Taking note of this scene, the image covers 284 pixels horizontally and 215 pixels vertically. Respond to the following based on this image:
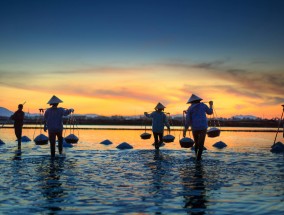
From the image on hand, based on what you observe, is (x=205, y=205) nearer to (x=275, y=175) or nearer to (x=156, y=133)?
(x=275, y=175)

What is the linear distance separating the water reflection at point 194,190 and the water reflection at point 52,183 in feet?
7.09

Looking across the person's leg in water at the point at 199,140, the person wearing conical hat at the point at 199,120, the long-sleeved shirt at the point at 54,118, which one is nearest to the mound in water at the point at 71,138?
the long-sleeved shirt at the point at 54,118

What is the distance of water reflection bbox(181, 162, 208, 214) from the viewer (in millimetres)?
6707

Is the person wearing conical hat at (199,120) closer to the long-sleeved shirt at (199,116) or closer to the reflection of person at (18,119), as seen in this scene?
the long-sleeved shirt at (199,116)

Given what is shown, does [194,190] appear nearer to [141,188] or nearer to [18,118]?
[141,188]

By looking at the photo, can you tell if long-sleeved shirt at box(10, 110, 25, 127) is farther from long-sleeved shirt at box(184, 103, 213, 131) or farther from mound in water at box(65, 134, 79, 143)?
long-sleeved shirt at box(184, 103, 213, 131)

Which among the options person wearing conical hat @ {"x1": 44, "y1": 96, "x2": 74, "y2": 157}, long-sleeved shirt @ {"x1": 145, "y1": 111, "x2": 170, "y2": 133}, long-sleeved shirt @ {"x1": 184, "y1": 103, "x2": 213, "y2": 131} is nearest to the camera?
long-sleeved shirt @ {"x1": 184, "y1": 103, "x2": 213, "y2": 131}

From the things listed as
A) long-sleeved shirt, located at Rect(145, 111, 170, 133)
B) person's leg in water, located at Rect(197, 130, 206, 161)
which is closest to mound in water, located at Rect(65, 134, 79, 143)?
long-sleeved shirt, located at Rect(145, 111, 170, 133)

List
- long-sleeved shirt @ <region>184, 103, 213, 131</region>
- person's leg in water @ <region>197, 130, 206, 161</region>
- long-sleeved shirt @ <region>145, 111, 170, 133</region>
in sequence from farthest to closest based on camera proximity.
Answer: long-sleeved shirt @ <region>145, 111, 170, 133</region>, long-sleeved shirt @ <region>184, 103, 213, 131</region>, person's leg in water @ <region>197, 130, 206, 161</region>

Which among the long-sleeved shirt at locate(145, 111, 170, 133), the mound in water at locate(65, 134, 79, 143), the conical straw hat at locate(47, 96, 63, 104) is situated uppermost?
the conical straw hat at locate(47, 96, 63, 104)

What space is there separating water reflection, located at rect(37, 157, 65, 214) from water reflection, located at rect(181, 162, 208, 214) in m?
2.16

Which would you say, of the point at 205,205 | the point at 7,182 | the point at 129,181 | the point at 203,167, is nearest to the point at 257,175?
the point at 203,167

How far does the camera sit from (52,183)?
904 centimetres

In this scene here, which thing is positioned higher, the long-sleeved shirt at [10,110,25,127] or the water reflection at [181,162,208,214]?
the long-sleeved shirt at [10,110,25,127]
